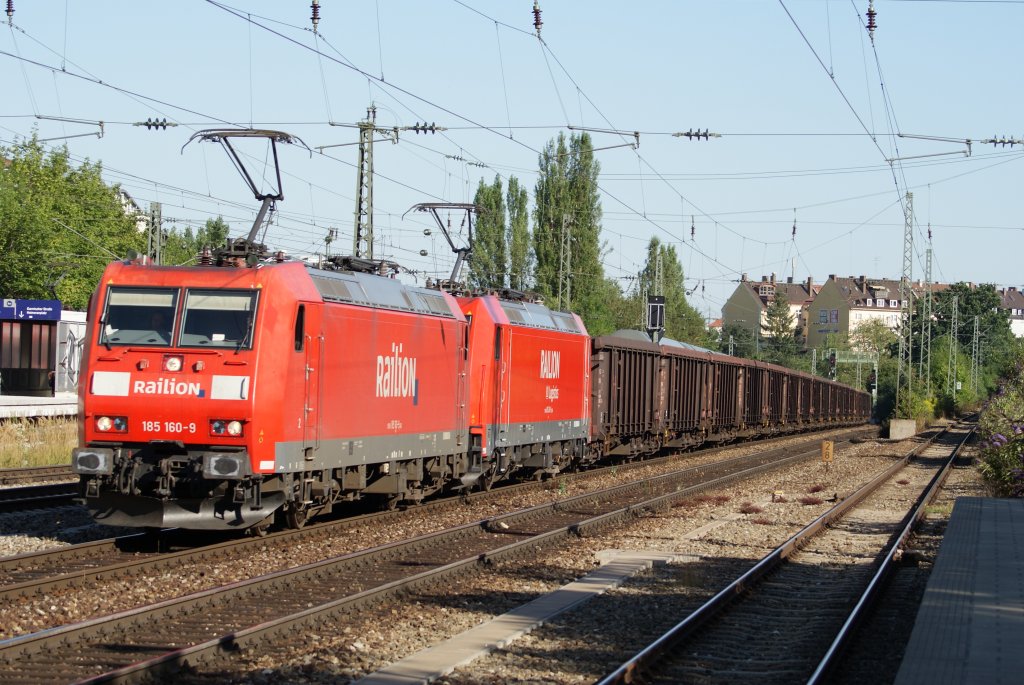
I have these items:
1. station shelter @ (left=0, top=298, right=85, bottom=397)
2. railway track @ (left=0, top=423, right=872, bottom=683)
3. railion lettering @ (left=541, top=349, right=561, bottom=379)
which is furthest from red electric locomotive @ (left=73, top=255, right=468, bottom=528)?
station shelter @ (left=0, top=298, right=85, bottom=397)

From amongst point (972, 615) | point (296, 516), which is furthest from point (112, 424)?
point (972, 615)

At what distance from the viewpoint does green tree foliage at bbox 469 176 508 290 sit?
51.1 metres

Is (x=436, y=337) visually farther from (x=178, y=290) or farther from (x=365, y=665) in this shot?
(x=365, y=665)

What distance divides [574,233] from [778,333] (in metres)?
88.7

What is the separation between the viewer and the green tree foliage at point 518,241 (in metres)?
54.2

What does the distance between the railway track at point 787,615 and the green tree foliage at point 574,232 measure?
1404 inches

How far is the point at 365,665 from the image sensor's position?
28.5ft

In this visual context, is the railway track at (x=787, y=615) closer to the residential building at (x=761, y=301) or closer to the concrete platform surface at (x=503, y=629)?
the concrete platform surface at (x=503, y=629)

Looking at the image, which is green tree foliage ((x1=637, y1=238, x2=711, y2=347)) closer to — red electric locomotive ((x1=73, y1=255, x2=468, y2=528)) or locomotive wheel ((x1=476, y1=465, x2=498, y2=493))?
locomotive wheel ((x1=476, y1=465, x2=498, y2=493))

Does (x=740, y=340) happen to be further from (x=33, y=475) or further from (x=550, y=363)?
(x=33, y=475)

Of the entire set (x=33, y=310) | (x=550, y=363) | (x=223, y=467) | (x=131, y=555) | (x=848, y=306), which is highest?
(x=848, y=306)

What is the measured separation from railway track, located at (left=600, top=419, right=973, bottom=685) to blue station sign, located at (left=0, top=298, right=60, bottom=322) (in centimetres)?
2865

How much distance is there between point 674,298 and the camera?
84312 mm

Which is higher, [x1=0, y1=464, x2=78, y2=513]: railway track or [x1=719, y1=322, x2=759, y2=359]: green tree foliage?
[x1=719, y1=322, x2=759, y2=359]: green tree foliage
